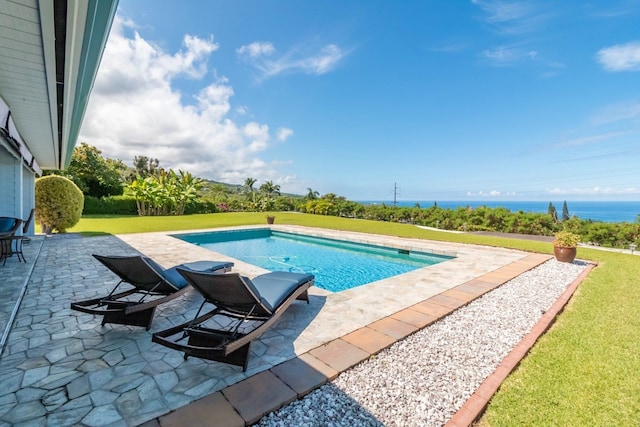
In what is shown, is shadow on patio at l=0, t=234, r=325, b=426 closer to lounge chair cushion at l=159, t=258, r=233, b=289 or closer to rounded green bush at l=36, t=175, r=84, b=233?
lounge chair cushion at l=159, t=258, r=233, b=289

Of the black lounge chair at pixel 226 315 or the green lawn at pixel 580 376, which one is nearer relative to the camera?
the green lawn at pixel 580 376

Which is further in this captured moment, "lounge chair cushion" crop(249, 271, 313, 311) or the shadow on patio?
"lounge chair cushion" crop(249, 271, 313, 311)

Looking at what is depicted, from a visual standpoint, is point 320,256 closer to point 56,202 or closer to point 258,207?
point 56,202

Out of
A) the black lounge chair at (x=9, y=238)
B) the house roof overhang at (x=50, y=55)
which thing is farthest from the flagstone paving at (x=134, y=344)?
the house roof overhang at (x=50, y=55)

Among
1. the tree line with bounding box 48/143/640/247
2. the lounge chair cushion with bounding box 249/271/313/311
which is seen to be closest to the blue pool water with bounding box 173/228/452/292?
the lounge chair cushion with bounding box 249/271/313/311

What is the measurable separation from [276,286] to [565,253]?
8559 millimetres

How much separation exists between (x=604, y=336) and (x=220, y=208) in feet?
101

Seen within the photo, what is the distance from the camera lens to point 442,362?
295 cm

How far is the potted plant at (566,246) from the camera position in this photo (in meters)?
7.65

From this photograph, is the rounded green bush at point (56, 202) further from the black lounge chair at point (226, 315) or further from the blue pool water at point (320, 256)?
the black lounge chair at point (226, 315)

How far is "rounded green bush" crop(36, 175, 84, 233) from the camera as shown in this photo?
11.7 metres

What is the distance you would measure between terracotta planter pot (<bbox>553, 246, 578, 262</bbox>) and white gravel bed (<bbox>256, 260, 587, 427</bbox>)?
4.51 metres

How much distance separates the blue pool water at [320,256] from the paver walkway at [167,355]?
2644 millimetres

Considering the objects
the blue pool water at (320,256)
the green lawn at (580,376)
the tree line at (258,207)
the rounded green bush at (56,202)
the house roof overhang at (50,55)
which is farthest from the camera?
the tree line at (258,207)
